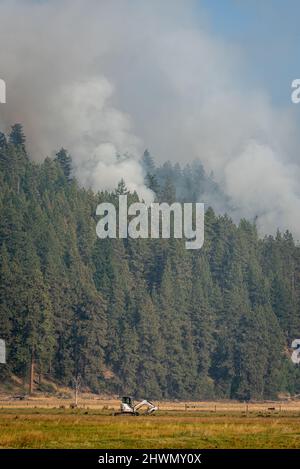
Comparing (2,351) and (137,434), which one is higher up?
(2,351)

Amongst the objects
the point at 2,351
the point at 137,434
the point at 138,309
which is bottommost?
the point at 137,434

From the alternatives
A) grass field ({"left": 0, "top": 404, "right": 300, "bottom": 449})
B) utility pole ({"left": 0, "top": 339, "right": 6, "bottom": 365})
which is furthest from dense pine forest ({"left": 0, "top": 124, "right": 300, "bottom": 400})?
grass field ({"left": 0, "top": 404, "right": 300, "bottom": 449})

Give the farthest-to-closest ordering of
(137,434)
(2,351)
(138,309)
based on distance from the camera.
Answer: (138,309), (2,351), (137,434)

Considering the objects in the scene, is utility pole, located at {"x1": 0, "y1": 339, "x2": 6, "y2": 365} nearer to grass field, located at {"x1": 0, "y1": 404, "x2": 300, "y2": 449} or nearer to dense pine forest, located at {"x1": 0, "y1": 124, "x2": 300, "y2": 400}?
dense pine forest, located at {"x1": 0, "y1": 124, "x2": 300, "y2": 400}

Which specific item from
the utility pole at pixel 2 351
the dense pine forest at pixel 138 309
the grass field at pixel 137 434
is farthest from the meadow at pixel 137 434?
the dense pine forest at pixel 138 309

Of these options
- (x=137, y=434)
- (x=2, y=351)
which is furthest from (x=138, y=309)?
(x=137, y=434)

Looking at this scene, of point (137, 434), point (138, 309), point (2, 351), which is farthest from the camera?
point (138, 309)

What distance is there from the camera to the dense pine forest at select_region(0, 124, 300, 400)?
13175cm

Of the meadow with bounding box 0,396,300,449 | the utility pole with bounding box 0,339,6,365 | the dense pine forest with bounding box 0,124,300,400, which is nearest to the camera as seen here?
the meadow with bounding box 0,396,300,449

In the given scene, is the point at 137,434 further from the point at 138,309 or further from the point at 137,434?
the point at 138,309

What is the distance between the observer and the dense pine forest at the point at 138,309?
131750mm

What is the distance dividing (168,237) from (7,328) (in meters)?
61.5

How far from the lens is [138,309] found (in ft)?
463
